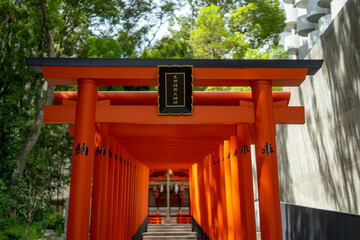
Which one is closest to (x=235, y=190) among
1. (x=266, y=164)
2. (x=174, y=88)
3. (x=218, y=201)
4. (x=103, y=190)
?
(x=218, y=201)

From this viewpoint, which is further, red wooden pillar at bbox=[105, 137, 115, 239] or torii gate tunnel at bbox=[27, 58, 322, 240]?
red wooden pillar at bbox=[105, 137, 115, 239]

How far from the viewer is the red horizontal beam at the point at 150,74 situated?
5391mm

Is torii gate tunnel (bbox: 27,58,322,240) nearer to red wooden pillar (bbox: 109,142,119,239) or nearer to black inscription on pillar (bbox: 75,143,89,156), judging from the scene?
black inscription on pillar (bbox: 75,143,89,156)

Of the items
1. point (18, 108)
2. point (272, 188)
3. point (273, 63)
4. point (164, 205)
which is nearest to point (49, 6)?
point (18, 108)

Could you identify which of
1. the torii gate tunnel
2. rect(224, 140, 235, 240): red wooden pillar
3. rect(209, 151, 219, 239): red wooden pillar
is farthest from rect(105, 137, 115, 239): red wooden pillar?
rect(209, 151, 219, 239): red wooden pillar

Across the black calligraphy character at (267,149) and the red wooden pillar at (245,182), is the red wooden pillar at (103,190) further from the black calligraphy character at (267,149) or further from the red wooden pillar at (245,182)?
the black calligraphy character at (267,149)

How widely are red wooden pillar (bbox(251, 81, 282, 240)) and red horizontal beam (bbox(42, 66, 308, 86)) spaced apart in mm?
206

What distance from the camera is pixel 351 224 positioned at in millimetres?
4641

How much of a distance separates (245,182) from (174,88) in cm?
270

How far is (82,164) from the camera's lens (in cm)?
518

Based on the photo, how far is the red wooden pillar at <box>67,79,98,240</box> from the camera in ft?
16.5

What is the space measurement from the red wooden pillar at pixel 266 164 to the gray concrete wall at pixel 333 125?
3.26m

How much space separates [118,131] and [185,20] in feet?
70.5

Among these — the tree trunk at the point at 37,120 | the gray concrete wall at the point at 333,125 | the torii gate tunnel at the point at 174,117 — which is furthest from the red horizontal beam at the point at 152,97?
the tree trunk at the point at 37,120
